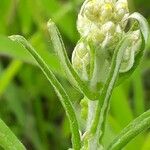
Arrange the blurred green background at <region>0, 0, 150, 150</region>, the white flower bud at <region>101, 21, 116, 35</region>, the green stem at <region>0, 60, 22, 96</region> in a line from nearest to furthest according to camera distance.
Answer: the white flower bud at <region>101, 21, 116, 35</region> → the green stem at <region>0, 60, 22, 96</region> → the blurred green background at <region>0, 0, 150, 150</region>

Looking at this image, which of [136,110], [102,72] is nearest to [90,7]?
[102,72]

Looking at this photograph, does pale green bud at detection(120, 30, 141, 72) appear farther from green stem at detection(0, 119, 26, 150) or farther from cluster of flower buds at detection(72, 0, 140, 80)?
green stem at detection(0, 119, 26, 150)

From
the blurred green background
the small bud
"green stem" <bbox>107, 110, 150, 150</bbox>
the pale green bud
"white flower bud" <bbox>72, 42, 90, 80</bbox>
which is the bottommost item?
the blurred green background

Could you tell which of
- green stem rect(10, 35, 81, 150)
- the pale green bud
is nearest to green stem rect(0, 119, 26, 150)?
green stem rect(10, 35, 81, 150)

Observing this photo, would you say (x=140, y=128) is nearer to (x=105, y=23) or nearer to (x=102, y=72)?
(x=102, y=72)

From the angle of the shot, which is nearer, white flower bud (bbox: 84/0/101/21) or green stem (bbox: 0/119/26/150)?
white flower bud (bbox: 84/0/101/21)

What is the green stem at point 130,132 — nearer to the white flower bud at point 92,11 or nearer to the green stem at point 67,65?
the green stem at point 67,65

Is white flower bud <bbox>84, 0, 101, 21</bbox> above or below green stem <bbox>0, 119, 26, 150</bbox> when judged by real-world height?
above

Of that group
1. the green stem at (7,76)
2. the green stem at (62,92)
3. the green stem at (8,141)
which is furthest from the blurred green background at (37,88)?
the green stem at (62,92)
